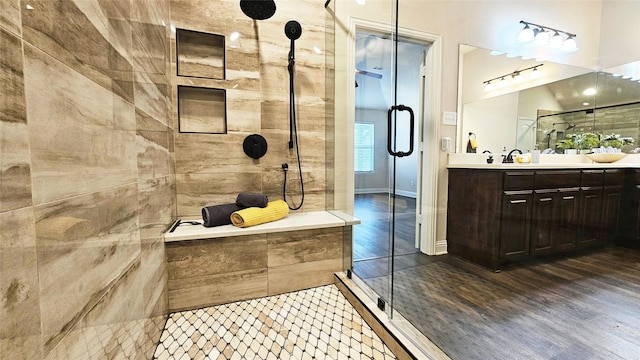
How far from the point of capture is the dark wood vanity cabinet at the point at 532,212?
6.72 feet

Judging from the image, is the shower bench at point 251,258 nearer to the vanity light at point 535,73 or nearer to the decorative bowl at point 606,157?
the vanity light at point 535,73

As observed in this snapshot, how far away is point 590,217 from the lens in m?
2.36

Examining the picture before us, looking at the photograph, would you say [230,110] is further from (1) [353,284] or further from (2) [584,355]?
(2) [584,355]

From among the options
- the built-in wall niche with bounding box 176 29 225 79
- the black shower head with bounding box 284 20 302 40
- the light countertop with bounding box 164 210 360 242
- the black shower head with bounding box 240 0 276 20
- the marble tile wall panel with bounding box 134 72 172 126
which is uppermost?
the black shower head with bounding box 240 0 276 20

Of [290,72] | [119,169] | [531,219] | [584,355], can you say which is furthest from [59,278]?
[531,219]

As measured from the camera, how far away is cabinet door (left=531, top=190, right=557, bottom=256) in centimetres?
212

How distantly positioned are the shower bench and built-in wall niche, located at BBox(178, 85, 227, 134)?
2.35ft

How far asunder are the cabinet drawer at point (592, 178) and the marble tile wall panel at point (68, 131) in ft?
11.2

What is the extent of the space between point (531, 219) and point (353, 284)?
5.37ft

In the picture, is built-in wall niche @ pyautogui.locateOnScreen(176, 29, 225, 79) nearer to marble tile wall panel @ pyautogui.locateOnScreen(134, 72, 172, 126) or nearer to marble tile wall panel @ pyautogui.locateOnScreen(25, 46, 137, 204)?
marble tile wall panel @ pyautogui.locateOnScreen(134, 72, 172, 126)

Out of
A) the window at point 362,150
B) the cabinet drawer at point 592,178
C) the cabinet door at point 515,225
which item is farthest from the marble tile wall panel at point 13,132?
the cabinet drawer at point 592,178

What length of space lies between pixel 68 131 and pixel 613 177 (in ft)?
12.6

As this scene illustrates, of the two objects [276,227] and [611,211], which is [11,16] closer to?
[276,227]

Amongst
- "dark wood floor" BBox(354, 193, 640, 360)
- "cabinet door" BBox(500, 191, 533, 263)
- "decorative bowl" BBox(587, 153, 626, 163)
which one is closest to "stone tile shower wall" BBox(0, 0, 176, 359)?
"dark wood floor" BBox(354, 193, 640, 360)
